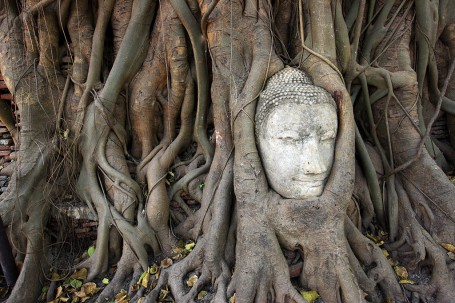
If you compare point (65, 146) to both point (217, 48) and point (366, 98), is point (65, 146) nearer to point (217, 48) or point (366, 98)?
point (217, 48)

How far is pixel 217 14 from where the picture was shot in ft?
7.70

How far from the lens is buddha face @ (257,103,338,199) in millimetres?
1967

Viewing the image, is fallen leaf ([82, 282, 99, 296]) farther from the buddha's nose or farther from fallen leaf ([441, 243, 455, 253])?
fallen leaf ([441, 243, 455, 253])

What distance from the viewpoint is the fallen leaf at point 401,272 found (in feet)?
7.25

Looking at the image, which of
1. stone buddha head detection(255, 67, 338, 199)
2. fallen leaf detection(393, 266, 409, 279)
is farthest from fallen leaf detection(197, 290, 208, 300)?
fallen leaf detection(393, 266, 409, 279)

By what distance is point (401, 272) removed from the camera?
87.9 inches

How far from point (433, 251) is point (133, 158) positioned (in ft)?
8.62

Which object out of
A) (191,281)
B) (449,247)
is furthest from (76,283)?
(449,247)

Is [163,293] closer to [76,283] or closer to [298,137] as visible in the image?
[76,283]

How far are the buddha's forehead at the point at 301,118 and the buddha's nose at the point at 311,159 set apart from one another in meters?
0.09

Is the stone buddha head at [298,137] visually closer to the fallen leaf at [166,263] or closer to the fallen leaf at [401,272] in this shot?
the fallen leaf at [401,272]

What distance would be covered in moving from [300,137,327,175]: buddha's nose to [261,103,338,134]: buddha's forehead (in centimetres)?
9

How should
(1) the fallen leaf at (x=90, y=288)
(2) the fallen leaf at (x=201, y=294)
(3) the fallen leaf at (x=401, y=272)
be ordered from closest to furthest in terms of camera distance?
(2) the fallen leaf at (x=201, y=294)
(3) the fallen leaf at (x=401, y=272)
(1) the fallen leaf at (x=90, y=288)

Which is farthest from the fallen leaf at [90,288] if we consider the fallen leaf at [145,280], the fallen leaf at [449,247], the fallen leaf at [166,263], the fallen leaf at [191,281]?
the fallen leaf at [449,247]
